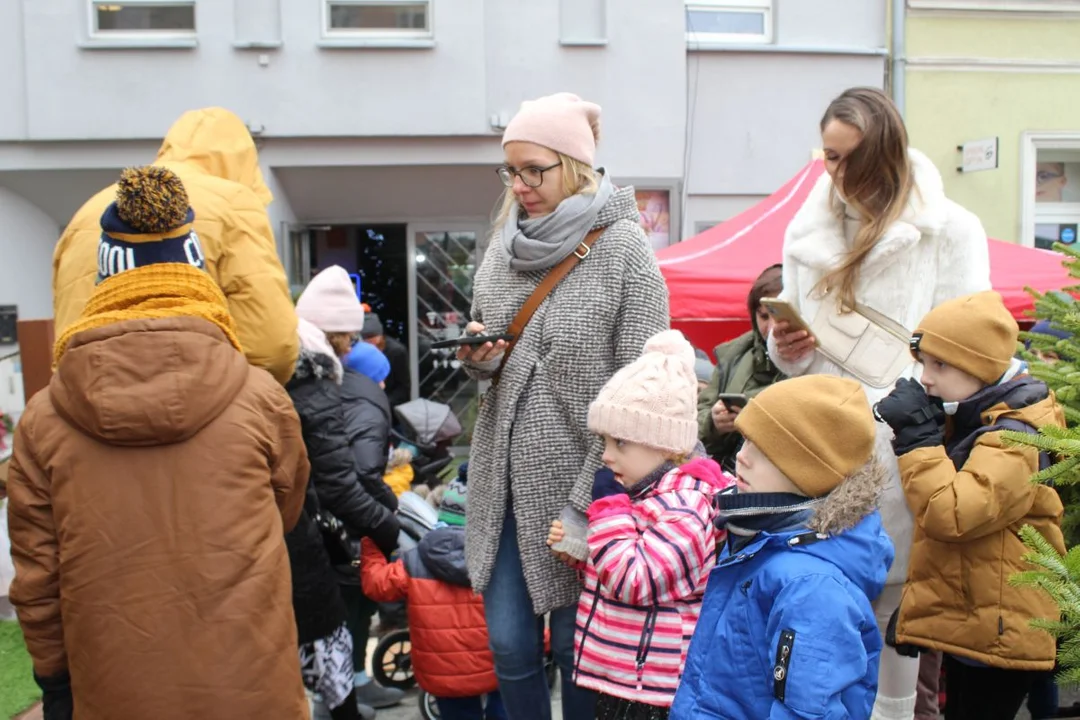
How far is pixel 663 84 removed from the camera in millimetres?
10297

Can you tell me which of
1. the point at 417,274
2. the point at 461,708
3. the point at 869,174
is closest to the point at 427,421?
the point at 417,274

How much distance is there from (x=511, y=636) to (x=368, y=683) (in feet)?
7.75

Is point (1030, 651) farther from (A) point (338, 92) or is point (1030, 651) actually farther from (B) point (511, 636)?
(A) point (338, 92)

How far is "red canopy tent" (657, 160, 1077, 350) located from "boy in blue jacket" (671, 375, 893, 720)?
338 cm

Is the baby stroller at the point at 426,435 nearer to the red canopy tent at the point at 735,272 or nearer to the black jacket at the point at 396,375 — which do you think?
the black jacket at the point at 396,375

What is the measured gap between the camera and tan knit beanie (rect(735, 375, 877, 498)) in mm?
2293

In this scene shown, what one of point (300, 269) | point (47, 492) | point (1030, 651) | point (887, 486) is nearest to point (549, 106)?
point (887, 486)

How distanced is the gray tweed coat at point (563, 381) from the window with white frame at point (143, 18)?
27.7 feet

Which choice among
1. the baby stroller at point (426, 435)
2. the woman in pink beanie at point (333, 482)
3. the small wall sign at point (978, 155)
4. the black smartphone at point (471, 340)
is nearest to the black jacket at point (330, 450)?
the woman in pink beanie at point (333, 482)

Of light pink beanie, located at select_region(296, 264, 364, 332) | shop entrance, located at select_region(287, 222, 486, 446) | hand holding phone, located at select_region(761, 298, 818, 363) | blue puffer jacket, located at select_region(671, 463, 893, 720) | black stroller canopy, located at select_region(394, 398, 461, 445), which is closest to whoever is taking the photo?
blue puffer jacket, located at select_region(671, 463, 893, 720)

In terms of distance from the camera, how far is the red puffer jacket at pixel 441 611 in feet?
13.3

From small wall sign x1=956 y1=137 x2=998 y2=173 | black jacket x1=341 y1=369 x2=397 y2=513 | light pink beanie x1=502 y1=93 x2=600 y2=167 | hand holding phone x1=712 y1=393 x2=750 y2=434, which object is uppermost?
small wall sign x1=956 y1=137 x2=998 y2=173

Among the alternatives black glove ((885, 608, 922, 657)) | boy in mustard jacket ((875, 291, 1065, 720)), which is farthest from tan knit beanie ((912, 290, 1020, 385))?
black glove ((885, 608, 922, 657))

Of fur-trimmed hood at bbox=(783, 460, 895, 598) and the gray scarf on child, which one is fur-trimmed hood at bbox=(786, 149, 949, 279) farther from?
fur-trimmed hood at bbox=(783, 460, 895, 598)
